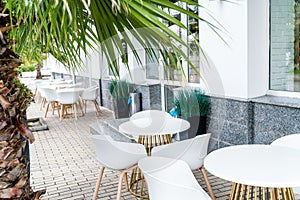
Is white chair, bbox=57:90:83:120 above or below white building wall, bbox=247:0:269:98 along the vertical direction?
below

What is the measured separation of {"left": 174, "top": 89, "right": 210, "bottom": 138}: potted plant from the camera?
4.52 meters

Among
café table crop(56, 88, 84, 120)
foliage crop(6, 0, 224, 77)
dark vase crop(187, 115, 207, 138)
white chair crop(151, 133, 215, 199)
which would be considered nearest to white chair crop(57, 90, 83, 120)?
café table crop(56, 88, 84, 120)

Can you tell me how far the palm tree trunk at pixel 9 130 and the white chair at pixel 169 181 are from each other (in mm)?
707

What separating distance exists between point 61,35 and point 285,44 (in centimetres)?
329

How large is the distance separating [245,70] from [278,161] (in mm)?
1966

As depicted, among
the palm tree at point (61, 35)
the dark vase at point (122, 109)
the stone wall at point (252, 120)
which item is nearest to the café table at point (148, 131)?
the stone wall at point (252, 120)

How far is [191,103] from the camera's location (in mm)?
4668

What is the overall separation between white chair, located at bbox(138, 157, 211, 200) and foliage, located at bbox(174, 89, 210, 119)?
233 centimetres

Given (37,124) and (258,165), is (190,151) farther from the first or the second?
(37,124)

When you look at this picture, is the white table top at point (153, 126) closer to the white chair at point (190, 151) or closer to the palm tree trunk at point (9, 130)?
the white chair at point (190, 151)

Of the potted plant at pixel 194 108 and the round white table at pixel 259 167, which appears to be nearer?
the round white table at pixel 259 167

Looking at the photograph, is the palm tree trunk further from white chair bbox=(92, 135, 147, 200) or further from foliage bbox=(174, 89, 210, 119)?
foliage bbox=(174, 89, 210, 119)

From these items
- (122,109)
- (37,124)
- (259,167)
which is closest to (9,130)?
(259,167)

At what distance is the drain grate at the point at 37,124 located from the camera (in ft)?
21.9
